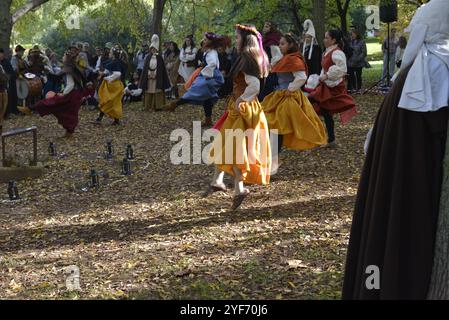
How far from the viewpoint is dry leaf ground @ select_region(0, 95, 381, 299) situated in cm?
535

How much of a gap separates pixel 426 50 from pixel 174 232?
12.2 ft

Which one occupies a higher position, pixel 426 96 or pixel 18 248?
pixel 426 96

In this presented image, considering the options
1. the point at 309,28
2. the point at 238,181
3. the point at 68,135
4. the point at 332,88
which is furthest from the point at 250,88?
the point at 68,135

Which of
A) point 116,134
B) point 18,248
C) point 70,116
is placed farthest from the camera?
point 116,134

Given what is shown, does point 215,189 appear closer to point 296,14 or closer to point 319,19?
point 319,19

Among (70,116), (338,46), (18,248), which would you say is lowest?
(18,248)

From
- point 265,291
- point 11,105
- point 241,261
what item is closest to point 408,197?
point 265,291

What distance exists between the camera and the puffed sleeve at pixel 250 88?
7.24 meters

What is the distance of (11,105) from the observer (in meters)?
17.9

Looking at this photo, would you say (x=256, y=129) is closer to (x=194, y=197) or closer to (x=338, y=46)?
(x=194, y=197)

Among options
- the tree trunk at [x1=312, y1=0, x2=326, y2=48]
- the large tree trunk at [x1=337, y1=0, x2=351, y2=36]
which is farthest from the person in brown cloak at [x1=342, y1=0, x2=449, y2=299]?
the large tree trunk at [x1=337, y1=0, x2=351, y2=36]

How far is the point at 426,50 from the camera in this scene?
12.5 feet

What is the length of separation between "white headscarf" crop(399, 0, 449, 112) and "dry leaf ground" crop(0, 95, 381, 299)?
1784 millimetres

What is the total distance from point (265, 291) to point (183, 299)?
0.58 m
